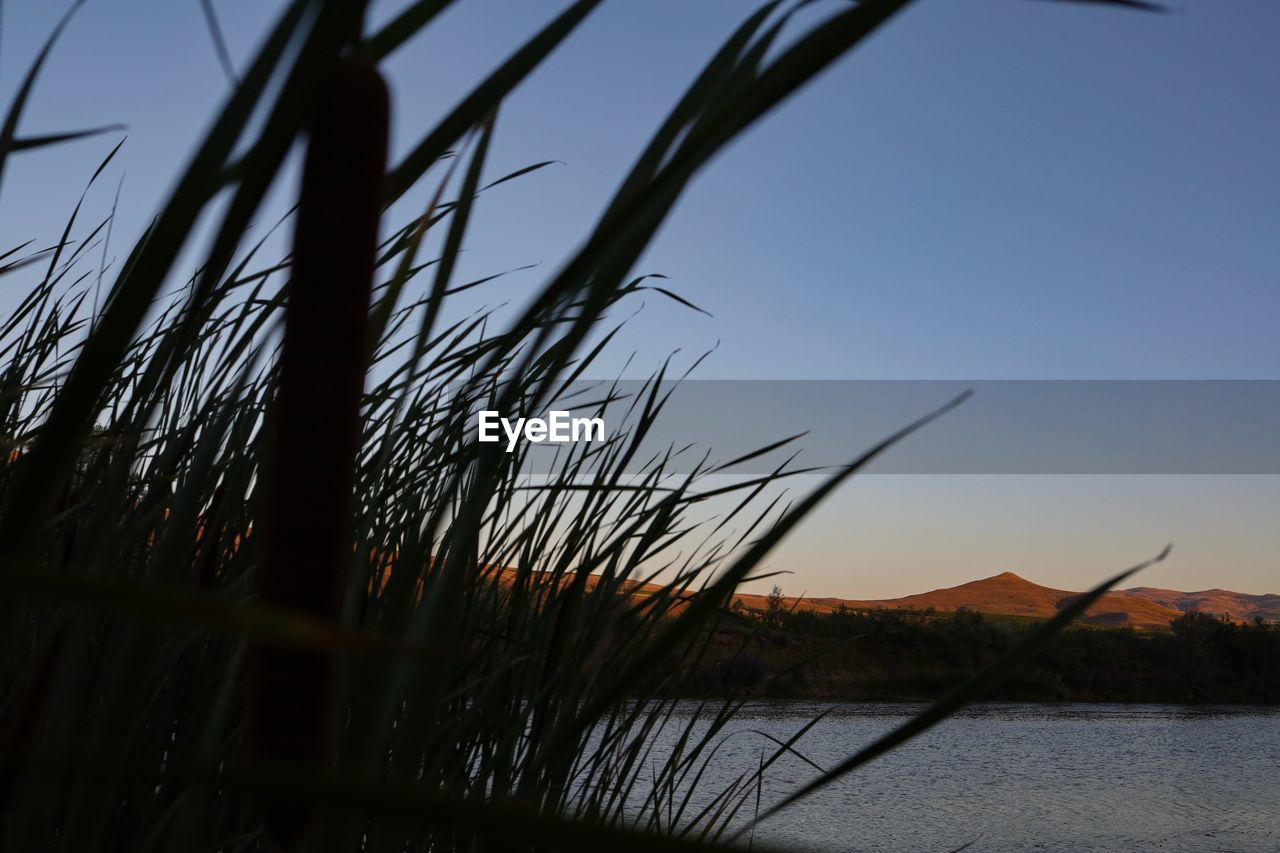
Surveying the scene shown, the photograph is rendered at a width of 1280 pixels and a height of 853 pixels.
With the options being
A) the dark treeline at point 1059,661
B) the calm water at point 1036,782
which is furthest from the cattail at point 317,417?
the dark treeline at point 1059,661

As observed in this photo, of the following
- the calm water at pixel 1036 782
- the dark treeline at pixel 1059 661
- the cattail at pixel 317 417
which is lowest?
the calm water at pixel 1036 782

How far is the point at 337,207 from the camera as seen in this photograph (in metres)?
0.21

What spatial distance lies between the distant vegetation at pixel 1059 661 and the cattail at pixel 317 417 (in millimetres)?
14406

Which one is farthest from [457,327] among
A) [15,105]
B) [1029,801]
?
[1029,801]

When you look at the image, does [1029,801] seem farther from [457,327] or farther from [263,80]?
[263,80]

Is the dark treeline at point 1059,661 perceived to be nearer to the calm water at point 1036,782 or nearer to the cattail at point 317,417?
the calm water at point 1036,782

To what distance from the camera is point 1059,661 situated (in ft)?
53.5

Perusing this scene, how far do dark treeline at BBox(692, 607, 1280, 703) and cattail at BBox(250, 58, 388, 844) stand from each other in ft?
47.0

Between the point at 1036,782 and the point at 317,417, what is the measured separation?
10.4 m

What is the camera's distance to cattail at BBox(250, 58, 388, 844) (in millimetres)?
202

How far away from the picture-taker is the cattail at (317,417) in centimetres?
20

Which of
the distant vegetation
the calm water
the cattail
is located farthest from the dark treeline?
the cattail

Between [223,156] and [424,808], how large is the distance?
0.18 m

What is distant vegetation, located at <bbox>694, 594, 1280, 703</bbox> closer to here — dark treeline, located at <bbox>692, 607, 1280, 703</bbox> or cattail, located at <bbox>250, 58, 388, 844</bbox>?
dark treeline, located at <bbox>692, 607, 1280, 703</bbox>
